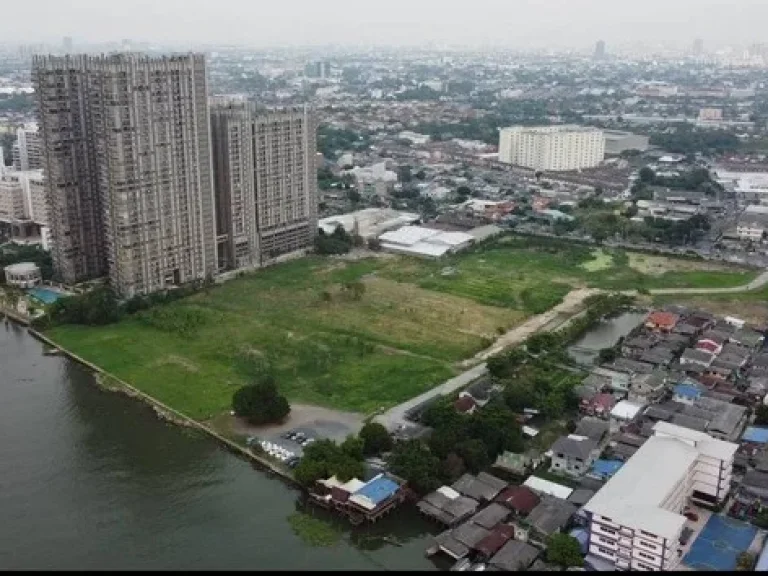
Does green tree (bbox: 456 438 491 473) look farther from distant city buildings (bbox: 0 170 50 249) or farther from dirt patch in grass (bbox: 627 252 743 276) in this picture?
distant city buildings (bbox: 0 170 50 249)

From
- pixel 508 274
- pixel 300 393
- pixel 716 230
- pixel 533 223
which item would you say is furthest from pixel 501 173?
pixel 300 393

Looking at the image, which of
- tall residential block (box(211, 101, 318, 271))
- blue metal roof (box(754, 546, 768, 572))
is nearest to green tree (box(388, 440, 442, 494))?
blue metal roof (box(754, 546, 768, 572))

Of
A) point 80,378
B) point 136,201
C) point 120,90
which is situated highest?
point 120,90

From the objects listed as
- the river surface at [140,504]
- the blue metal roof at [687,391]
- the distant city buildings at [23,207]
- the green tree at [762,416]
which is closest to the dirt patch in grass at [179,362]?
the river surface at [140,504]

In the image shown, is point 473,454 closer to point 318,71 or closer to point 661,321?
point 661,321

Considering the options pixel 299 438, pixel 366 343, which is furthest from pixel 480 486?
pixel 366 343

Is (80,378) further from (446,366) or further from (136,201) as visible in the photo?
(446,366)
